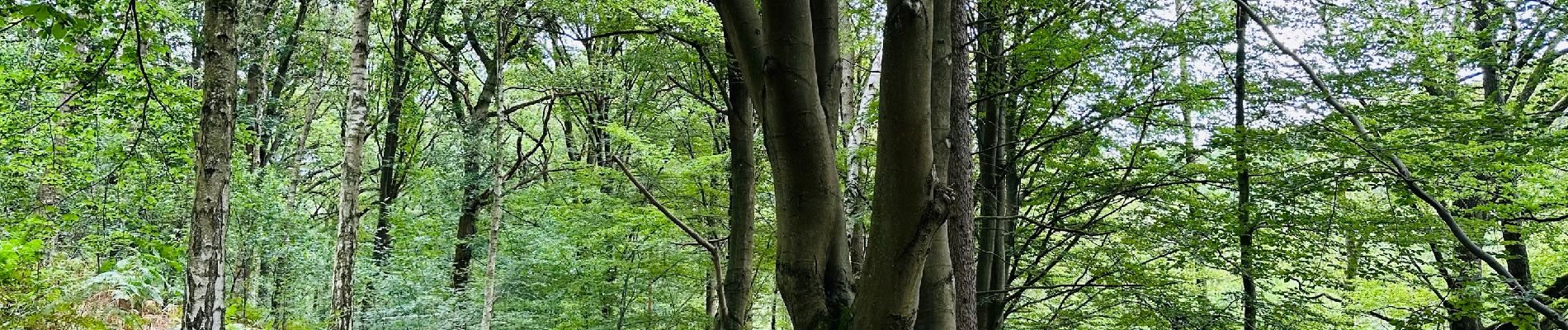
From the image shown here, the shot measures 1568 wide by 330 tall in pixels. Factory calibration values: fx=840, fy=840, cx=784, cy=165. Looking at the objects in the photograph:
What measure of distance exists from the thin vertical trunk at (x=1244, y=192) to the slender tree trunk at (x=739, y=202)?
3993mm

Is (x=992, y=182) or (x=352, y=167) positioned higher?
(x=992, y=182)

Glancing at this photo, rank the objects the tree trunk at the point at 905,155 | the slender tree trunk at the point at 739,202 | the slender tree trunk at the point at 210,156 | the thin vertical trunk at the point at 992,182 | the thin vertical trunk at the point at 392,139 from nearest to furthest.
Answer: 1. the tree trunk at the point at 905,155
2. the slender tree trunk at the point at 210,156
3. the slender tree trunk at the point at 739,202
4. the thin vertical trunk at the point at 992,182
5. the thin vertical trunk at the point at 392,139

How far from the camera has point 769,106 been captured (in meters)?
2.62

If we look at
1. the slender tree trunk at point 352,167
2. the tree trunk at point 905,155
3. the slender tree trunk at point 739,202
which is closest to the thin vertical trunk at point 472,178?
the slender tree trunk at point 352,167

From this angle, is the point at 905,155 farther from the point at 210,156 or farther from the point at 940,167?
the point at 210,156

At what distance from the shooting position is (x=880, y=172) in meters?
2.31

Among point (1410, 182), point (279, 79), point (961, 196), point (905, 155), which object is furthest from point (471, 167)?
point (905, 155)

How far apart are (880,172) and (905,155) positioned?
11cm

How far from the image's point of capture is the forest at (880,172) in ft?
9.00

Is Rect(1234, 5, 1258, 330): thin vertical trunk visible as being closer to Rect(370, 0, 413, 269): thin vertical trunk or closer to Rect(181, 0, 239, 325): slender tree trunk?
Rect(181, 0, 239, 325): slender tree trunk

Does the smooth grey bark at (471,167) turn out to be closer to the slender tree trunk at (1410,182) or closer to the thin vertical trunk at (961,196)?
the thin vertical trunk at (961,196)

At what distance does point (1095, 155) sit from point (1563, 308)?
430cm

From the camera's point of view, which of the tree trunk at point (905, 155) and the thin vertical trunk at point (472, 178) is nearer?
the tree trunk at point (905, 155)

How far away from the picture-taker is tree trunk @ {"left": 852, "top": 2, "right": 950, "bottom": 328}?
2229 mm
